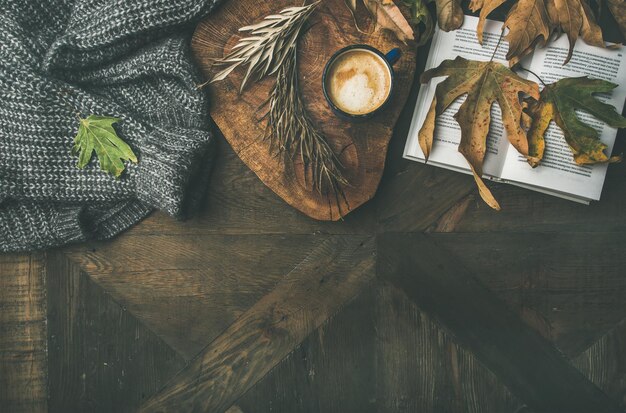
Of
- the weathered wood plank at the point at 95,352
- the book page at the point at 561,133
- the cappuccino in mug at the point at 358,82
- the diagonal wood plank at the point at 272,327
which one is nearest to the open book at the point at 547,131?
the book page at the point at 561,133

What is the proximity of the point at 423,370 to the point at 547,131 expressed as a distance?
0.50 metres

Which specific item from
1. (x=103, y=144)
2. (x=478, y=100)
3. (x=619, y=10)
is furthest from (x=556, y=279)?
(x=103, y=144)

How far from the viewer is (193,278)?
3.18 ft

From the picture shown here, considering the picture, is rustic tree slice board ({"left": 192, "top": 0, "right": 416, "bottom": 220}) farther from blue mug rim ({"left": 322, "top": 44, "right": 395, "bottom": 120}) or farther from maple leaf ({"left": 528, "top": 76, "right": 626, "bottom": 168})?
maple leaf ({"left": 528, "top": 76, "right": 626, "bottom": 168})

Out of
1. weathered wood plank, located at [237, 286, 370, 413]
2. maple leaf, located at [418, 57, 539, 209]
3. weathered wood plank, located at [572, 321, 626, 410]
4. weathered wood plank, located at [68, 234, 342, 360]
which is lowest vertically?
weathered wood plank, located at [572, 321, 626, 410]

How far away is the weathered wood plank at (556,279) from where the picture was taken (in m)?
0.96

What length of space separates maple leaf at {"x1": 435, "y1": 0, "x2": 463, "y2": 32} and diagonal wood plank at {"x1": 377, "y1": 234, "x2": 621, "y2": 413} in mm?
384

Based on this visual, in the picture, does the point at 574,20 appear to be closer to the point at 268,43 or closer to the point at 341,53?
the point at 341,53

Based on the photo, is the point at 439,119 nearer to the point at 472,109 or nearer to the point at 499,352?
the point at 472,109

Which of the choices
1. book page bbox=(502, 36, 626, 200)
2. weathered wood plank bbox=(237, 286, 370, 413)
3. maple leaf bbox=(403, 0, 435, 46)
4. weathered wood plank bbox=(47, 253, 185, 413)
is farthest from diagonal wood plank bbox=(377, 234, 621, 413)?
weathered wood plank bbox=(47, 253, 185, 413)

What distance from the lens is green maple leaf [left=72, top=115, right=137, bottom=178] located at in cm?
90

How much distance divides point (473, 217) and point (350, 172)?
Answer: 265 millimetres

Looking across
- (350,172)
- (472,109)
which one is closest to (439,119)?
(472,109)

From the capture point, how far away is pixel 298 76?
2.88ft
